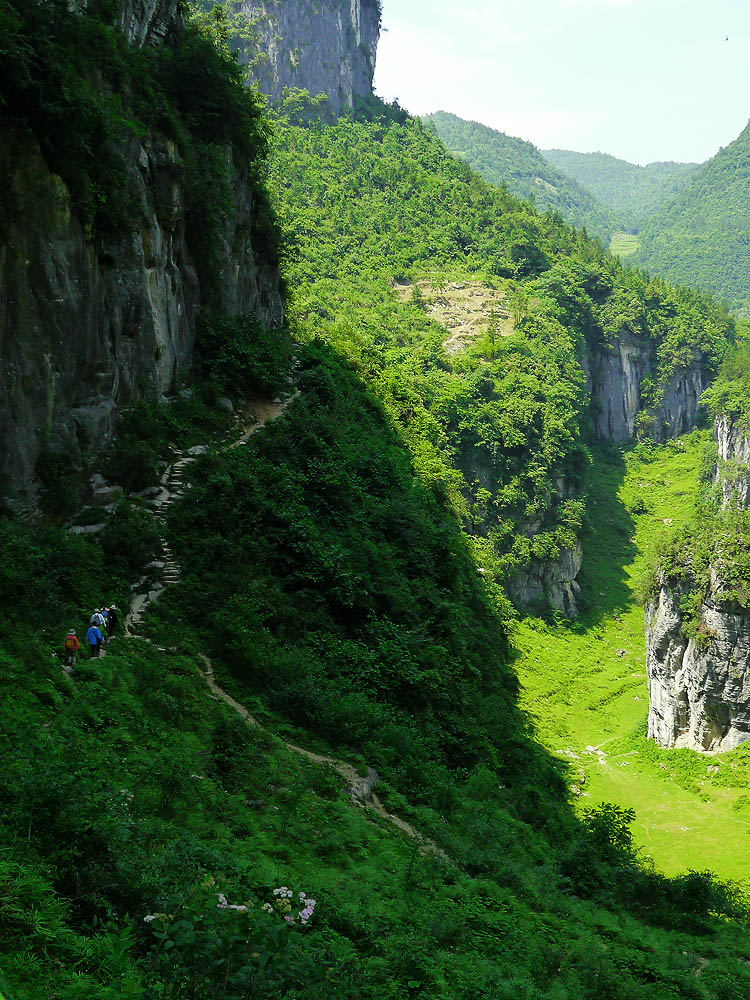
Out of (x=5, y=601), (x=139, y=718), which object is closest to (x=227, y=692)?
(x=139, y=718)

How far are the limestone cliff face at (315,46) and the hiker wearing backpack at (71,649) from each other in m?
68.5

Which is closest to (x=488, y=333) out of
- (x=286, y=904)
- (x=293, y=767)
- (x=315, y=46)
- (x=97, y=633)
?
(x=315, y=46)

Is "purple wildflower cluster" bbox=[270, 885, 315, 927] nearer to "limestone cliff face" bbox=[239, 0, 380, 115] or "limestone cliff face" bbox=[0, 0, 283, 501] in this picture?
"limestone cliff face" bbox=[0, 0, 283, 501]

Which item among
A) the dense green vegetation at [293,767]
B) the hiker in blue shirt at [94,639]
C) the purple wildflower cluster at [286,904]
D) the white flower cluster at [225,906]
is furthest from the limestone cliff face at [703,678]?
the white flower cluster at [225,906]

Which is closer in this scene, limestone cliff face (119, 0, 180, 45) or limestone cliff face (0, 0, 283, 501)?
limestone cliff face (0, 0, 283, 501)

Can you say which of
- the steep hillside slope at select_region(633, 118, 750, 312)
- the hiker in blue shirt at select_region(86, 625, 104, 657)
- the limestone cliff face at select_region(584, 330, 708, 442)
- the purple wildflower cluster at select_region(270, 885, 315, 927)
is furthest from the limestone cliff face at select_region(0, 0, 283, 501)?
the steep hillside slope at select_region(633, 118, 750, 312)

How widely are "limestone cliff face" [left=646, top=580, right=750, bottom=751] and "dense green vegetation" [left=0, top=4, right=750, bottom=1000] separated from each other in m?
6.19

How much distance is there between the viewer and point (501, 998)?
5.95m

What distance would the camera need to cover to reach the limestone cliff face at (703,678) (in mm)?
25281

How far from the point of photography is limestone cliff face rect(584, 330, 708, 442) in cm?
6538

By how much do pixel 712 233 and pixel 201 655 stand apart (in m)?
135

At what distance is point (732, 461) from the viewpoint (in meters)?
52.3

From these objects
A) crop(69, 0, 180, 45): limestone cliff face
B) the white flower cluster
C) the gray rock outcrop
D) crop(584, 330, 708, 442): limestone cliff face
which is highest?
crop(69, 0, 180, 45): limestone cliff face

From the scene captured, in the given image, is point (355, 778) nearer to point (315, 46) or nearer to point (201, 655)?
point (201, 655)
